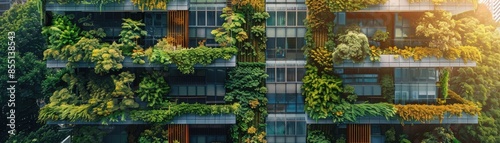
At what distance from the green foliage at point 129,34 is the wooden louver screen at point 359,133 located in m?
12.8

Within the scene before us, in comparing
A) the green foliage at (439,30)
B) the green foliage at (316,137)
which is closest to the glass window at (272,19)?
the green foliage at (316,137)

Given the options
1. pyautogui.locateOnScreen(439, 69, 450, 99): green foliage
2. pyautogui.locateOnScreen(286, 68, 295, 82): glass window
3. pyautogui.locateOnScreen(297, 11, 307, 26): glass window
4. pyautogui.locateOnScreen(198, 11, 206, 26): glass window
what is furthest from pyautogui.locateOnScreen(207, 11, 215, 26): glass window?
pyautogui.locateOnScreen(439, 69, 450, 99): green foliage

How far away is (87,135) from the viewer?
79.2ft

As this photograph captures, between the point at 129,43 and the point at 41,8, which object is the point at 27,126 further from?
the point at 129,43

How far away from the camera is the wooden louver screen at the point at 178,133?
2391 centimetres

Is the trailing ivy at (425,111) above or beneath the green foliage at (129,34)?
beneath

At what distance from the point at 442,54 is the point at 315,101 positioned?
7347 millimetres

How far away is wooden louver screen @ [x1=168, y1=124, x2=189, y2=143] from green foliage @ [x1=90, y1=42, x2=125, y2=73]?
14.8 feet

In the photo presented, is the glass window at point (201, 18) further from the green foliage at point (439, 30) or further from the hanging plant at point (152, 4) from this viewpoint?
the green foliage at point (439, 30)

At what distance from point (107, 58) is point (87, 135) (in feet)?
16.5

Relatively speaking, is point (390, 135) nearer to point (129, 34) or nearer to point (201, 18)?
point (201, 18)

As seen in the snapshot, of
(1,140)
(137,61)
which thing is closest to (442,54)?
(137,61)

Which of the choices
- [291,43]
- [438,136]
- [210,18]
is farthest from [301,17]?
[438,136]

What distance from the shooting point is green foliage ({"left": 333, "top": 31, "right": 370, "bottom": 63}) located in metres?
22.3
